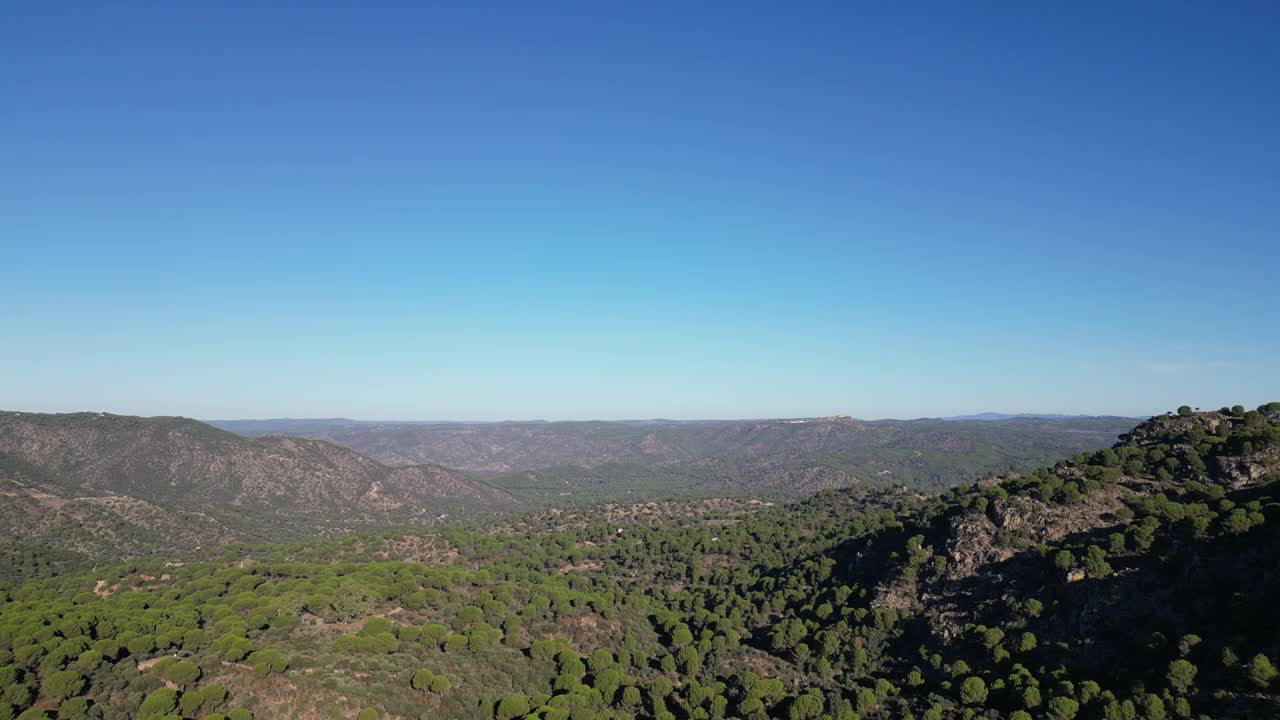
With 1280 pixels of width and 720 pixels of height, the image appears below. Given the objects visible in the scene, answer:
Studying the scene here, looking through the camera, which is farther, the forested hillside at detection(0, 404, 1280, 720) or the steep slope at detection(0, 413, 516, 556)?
the steep slope at detection(0, 413, 516, 556)

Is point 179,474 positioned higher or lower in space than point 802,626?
higher

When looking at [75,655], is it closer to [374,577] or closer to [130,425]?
[374,577]

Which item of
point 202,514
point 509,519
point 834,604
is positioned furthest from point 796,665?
point 202,514

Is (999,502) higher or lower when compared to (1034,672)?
higher

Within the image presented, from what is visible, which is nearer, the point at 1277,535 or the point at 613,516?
the point at 1277,535

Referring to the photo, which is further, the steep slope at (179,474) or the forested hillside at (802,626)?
the steep slope at (179,474)

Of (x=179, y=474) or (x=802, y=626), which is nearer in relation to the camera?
(x=802, y=626)

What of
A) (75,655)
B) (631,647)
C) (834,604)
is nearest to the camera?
(75,655)

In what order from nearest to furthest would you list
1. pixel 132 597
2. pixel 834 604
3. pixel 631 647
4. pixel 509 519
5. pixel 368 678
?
pixel 368 678, pixel 132 597, pixel 631 647, pixel 834 604, pixel 509 519
